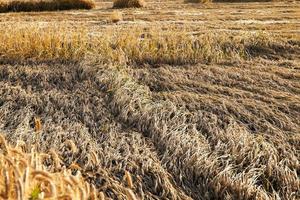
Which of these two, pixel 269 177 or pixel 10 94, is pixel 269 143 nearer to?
pixel 269 177

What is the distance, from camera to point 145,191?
11.3ft

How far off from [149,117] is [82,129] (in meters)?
0.59

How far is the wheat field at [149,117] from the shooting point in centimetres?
342

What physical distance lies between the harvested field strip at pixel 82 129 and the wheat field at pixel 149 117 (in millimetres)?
11

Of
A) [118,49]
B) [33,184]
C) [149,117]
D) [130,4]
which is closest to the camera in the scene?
[33,184]

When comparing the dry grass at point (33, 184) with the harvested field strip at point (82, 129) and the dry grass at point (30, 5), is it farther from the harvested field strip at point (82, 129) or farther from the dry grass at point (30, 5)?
the dry grass at point (30, 5)

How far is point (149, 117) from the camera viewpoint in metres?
4.41

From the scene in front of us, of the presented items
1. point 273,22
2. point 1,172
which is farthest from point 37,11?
point 1,172

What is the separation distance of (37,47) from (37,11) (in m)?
8.51

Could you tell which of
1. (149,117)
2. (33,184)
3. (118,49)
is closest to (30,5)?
(118,49)

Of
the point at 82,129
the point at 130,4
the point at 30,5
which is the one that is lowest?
the point at 130,4

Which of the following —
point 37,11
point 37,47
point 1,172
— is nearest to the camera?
point 1,172

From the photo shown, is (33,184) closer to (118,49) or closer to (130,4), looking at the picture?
(118,49)

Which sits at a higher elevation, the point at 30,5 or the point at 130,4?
the point at 30,5
